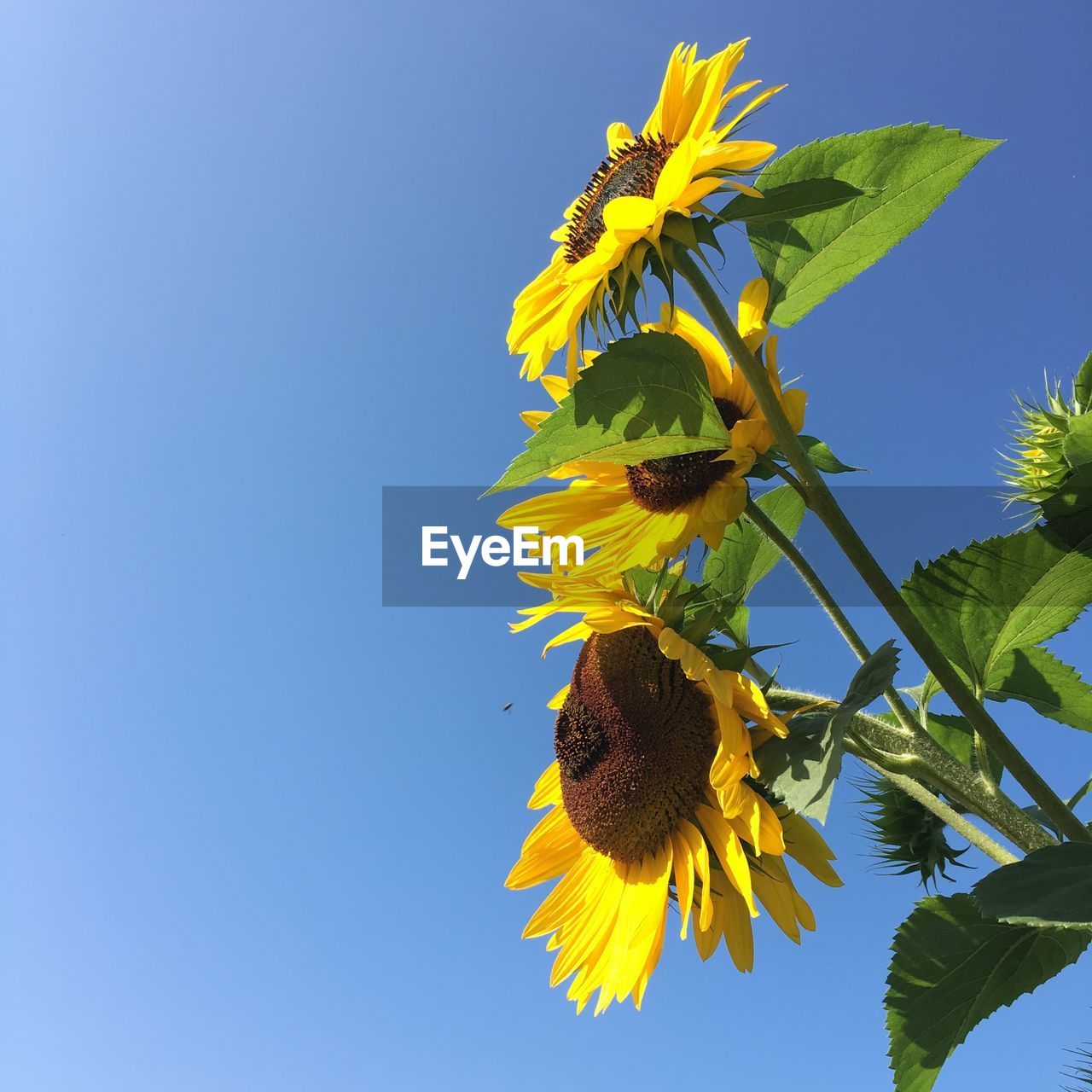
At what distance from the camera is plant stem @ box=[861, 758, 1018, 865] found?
1.64m

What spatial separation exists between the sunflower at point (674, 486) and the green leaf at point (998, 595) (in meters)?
0.37

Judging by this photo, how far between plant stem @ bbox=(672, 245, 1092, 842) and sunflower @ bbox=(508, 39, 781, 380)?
83mm

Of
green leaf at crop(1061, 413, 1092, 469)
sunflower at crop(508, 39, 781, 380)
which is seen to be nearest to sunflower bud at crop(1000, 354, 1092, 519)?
green leaf at crop(1061, 413, 1092, 469)

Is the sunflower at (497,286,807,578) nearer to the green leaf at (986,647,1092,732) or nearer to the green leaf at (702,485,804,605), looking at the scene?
the green leaf at (702,485,804,605)

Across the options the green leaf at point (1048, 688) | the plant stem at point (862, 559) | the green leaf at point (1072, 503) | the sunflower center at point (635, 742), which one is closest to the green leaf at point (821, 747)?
the plant stem at point (862, 559)

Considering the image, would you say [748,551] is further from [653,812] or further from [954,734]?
[954,734]

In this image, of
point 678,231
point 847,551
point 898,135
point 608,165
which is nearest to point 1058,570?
point 847,551

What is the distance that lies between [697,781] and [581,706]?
0.91 ft

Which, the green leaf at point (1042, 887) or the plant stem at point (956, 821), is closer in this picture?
the green leaf at point (1042, 887)

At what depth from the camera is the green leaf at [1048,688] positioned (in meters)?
1.91

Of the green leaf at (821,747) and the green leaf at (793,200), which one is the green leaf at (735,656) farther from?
the green leaf at (793,200)

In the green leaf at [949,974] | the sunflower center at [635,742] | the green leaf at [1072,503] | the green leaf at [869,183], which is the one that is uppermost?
the green leaf at [869,183]

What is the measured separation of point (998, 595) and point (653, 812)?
2.49 feet

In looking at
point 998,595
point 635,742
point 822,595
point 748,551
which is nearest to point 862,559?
point 822,595
